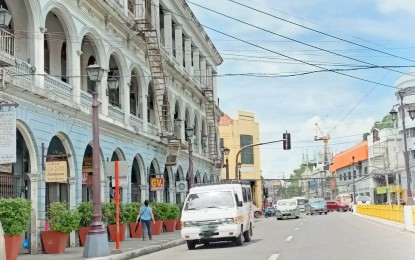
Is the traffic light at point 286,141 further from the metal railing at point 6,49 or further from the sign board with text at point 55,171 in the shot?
the metal railing at point 6,49

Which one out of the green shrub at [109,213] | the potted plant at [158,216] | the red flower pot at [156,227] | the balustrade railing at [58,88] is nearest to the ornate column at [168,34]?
the potted plant at [158,216]

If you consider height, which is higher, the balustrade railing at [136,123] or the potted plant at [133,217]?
the balustrade railing at [136,123]

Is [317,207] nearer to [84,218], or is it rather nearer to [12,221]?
[84,218]

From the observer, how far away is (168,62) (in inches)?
1380

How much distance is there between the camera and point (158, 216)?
29.8 metres

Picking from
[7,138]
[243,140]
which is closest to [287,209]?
[243,140]

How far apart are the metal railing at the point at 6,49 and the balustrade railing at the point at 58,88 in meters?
3.40

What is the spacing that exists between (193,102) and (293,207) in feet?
48.1

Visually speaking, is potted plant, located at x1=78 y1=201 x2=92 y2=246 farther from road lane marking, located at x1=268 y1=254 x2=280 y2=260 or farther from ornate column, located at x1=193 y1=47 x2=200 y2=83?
ornate column, located at x1=193 y1=47 x2=200 y2=83

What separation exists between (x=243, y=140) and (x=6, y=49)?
64741 mm

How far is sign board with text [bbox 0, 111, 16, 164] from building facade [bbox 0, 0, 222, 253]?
29 cm

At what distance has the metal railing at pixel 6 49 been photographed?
15.5 m

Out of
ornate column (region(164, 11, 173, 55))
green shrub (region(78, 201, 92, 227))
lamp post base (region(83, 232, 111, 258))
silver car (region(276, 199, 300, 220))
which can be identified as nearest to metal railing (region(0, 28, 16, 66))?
lamp post base (region(83, 232, 111, 258))

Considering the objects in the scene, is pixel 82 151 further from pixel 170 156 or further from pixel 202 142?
pixel 202 142
